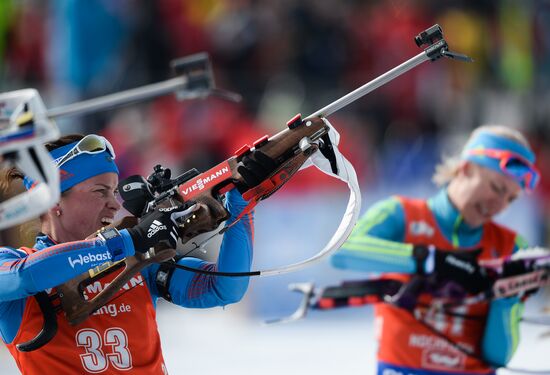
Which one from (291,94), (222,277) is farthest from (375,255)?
(291,94)

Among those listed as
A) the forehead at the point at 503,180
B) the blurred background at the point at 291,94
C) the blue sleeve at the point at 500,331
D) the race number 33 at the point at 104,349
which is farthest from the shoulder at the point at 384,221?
the blurred background at the point at 291,94

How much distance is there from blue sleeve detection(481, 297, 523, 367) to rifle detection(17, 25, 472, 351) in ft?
5.53

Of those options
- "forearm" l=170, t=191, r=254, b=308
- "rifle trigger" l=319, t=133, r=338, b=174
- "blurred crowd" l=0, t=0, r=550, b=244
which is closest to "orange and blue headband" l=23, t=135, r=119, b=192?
"forearm" l=170, t=191, r=254, b=308

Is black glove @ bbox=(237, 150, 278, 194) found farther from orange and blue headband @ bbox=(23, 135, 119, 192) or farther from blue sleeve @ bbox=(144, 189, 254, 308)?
orange and blue headband @ bbox=(23, 135, 119, 192)

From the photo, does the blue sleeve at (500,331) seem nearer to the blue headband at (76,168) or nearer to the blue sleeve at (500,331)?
the blue sleeve at (500,331)

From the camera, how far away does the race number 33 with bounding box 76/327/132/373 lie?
3.18m

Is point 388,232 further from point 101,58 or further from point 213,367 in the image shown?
point 101,58

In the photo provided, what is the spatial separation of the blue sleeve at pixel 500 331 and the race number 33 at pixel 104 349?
2002 mm

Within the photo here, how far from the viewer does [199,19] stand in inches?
396

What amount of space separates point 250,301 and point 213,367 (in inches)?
76.2

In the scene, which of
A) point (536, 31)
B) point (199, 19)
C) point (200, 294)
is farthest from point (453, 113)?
point (200, 294)

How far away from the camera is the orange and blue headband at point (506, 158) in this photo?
4.69 meters

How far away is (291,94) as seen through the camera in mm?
10125

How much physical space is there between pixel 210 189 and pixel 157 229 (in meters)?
0.23
